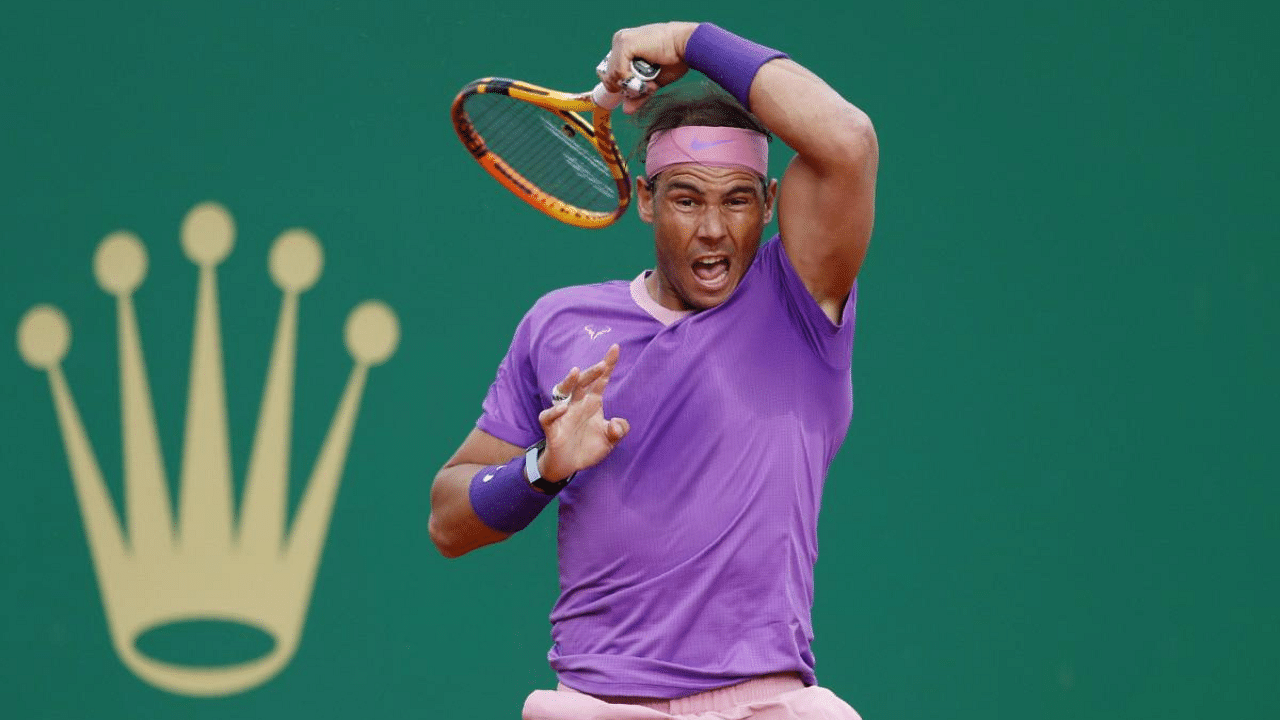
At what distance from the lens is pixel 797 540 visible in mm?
3189

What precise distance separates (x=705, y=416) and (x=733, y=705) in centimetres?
47

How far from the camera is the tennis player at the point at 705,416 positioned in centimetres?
309

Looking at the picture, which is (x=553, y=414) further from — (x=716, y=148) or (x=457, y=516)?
(x=716, y=148)

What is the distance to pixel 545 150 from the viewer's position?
12.6ft

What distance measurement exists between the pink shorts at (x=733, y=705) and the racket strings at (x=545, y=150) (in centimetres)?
105

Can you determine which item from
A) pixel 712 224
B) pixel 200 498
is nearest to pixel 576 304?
pixel 712 224

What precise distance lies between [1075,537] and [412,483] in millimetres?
1684

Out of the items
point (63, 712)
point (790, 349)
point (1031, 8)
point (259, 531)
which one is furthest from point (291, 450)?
point (1031, 8)

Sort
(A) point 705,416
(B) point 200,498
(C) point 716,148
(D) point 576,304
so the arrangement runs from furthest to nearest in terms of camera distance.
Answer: (B) point 200,498
(D) point 576,304
(C) point 716,148
(A) point 705,416

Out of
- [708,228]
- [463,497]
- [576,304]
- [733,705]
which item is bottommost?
[733,705]

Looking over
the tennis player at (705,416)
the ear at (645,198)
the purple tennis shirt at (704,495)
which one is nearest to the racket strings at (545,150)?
the ear at (645,198)

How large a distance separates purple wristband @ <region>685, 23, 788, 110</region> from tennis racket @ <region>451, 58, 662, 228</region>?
1.42ft

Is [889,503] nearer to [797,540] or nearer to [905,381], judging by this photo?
[905,381]

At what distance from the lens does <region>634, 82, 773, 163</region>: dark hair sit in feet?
10.9
